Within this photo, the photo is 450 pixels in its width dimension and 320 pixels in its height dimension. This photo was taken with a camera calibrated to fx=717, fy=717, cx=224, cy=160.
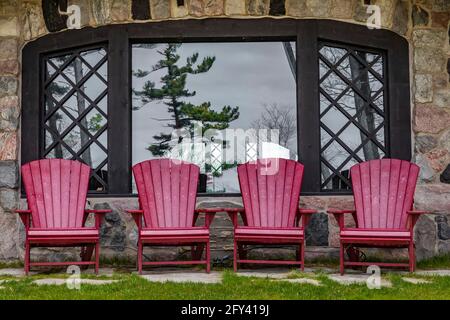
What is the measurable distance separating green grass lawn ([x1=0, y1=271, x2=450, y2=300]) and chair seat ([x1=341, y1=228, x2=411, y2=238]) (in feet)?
1.70

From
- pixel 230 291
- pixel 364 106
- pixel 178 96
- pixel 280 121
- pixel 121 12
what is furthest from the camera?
pixel 178 96

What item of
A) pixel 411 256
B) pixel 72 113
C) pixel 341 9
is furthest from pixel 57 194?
pixel 341 9

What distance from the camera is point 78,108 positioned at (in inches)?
262

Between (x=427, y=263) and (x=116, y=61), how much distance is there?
326cm

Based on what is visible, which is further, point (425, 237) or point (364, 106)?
point (364, 106)

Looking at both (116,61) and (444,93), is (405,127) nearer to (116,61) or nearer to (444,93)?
(444,93)

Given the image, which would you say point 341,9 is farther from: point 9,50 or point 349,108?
point 9,50

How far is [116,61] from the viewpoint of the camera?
648 cm

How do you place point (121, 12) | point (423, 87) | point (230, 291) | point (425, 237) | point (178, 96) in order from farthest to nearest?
point (178, 96) < point (121, 12) < point (423, 87) < point (425, 237) < point (230, 291)

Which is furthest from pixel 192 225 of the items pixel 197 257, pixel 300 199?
pixel 300 199

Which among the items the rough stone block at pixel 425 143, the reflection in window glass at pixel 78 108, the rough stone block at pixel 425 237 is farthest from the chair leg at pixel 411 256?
the reflection in window glass at pixel 78 108

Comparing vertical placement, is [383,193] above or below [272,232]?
above

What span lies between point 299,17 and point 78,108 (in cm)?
219
